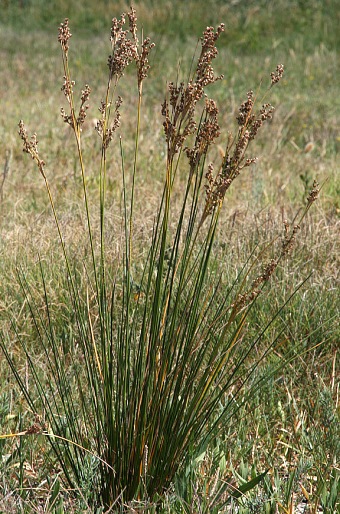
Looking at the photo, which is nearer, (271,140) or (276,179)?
(276,179)

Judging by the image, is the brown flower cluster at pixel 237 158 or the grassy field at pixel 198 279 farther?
the grassy field at pixel 198 279

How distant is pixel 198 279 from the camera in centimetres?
184

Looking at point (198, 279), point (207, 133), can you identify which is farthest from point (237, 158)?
point (198, 279)

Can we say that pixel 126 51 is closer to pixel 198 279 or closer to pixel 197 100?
pixel 197 100

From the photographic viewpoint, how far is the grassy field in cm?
189

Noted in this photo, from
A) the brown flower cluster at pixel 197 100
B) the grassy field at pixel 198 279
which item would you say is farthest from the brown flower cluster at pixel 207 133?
the grassy field at pixel 198 279

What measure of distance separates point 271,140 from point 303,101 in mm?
2177

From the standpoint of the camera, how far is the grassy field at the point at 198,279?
74.5 inches

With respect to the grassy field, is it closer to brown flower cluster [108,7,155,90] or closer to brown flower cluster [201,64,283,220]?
brown flower cluster [108,7,155,90]

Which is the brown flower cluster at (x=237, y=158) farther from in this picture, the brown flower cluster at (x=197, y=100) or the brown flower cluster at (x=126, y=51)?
the brown flower cluster at (x=126, y=51)

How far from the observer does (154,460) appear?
1.88m

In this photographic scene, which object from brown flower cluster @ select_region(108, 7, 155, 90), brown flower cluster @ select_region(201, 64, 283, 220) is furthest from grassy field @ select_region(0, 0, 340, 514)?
brown flower cluster @ select_region(201, 64, 283, 220)

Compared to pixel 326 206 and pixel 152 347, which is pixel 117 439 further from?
pixel 326 206

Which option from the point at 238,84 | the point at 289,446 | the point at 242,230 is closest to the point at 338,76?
the point at 238,84
